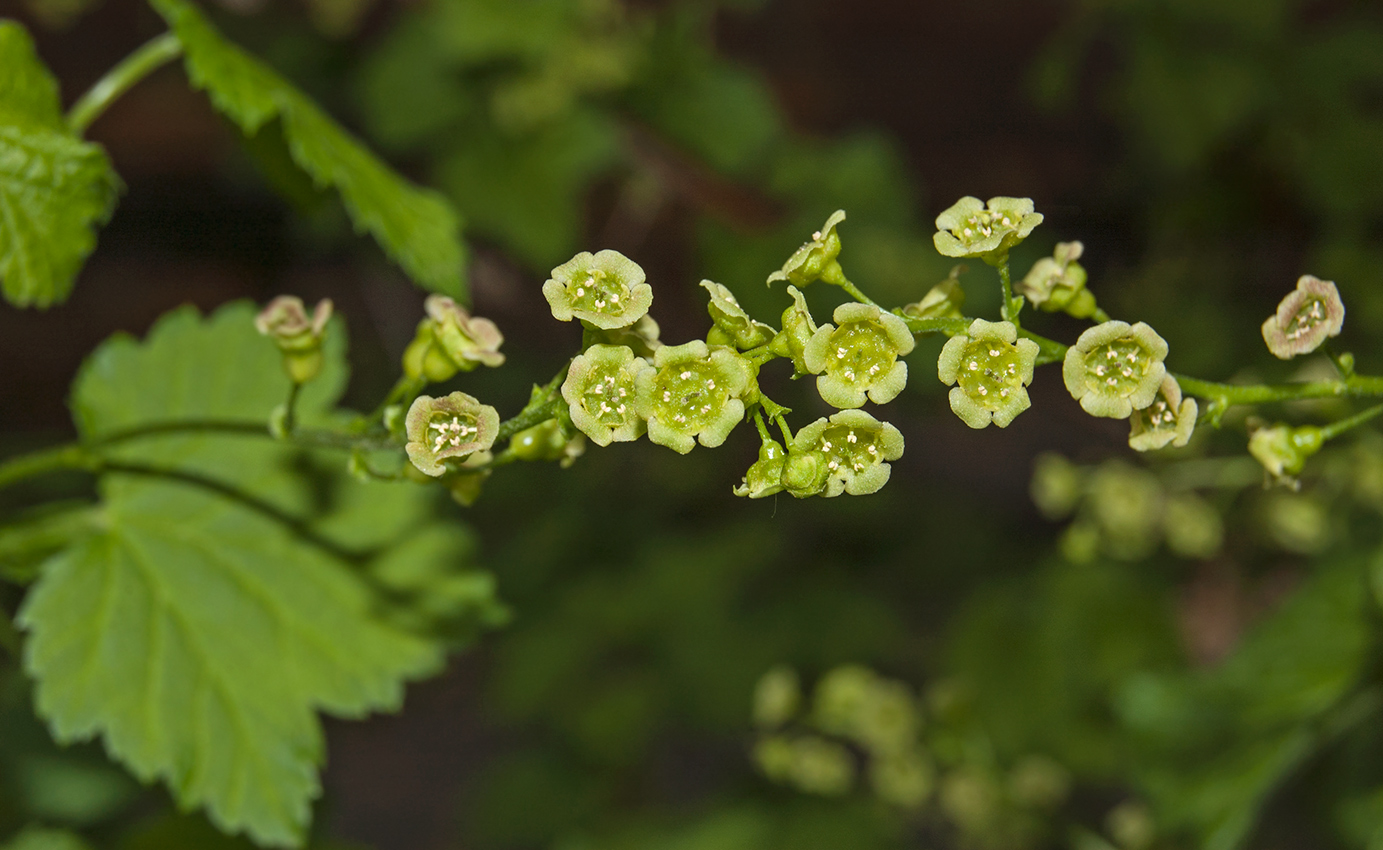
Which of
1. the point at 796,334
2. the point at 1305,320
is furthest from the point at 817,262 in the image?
the point at 1305,320

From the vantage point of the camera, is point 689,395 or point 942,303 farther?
point 942,303

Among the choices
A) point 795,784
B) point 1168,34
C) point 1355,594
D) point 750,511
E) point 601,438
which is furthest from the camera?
point 750,511

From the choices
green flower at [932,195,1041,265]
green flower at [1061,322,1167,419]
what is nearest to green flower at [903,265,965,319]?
green flower at [932,195,1041,265]

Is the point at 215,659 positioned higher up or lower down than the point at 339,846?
higher up

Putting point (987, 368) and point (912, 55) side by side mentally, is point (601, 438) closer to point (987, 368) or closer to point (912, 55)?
point (987, 368)

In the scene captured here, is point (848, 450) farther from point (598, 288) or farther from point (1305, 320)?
point (1305, 320)

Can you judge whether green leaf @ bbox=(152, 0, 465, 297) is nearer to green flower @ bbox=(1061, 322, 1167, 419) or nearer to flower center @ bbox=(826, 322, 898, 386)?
flower center @ bbox=(826, 322, 898, 386)

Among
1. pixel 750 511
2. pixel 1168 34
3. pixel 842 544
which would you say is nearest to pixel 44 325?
pixel 750 511
